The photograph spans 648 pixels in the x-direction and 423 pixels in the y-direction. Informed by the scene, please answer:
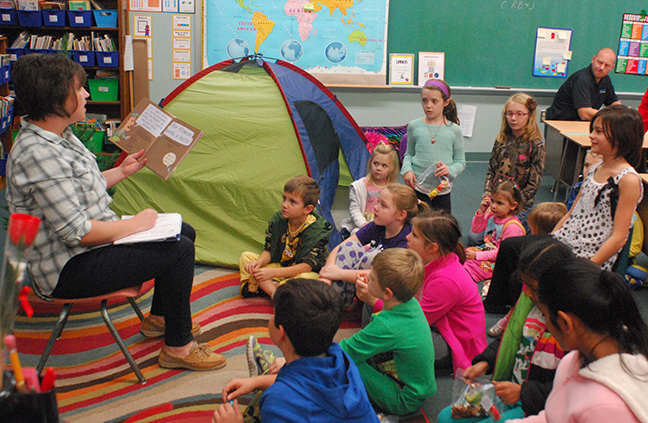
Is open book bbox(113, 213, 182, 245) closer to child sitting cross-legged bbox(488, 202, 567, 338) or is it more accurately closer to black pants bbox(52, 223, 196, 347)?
black pants bbox(52, 223, 196, 347)

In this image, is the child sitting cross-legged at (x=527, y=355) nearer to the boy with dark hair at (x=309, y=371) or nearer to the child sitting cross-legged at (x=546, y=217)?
the boy with dark hair at (x=309, y=371)

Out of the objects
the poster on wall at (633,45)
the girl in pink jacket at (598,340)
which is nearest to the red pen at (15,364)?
the girl in pink jacket at (598,340)

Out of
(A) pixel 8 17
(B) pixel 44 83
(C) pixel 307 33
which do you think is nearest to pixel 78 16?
(A) pixel 8 17

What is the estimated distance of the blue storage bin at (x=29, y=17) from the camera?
4879 mm

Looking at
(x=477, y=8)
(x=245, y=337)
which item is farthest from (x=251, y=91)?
(x=477, y=8)

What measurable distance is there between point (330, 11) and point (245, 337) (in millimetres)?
3690

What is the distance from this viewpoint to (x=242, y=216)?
318cm

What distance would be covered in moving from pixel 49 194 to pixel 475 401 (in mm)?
1472

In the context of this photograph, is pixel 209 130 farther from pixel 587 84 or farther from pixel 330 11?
pixel 587 84

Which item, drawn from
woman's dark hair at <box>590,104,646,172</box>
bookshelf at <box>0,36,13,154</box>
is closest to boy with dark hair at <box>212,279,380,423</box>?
woman's dark hair at <box>590,104,646,172</box>

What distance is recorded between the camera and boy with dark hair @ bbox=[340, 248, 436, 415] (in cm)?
183

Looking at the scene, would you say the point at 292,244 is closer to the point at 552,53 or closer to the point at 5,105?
the point at 5,105

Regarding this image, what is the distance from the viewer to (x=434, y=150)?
3316 millimetres

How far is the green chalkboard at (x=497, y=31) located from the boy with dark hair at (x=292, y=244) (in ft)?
10.4
